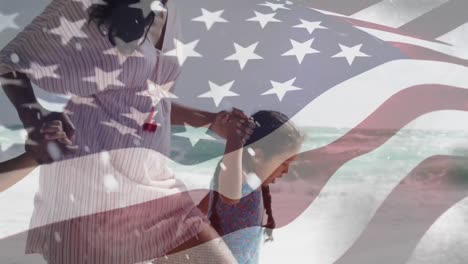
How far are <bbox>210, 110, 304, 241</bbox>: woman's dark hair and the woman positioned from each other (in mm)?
163

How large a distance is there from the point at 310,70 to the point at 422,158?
0.37 metres

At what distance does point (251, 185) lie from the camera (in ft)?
3.52

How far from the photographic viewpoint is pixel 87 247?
0.86 meters

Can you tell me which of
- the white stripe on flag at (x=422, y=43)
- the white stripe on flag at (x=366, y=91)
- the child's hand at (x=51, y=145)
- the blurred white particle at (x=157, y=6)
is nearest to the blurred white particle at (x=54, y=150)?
the child's hand at (x=51, y=145)

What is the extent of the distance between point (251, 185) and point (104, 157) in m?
0.31

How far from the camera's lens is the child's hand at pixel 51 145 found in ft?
2.66

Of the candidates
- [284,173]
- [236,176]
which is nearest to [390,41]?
[284,173]

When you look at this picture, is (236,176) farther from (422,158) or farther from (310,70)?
(422,158)

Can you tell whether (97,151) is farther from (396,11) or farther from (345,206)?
(396,11)

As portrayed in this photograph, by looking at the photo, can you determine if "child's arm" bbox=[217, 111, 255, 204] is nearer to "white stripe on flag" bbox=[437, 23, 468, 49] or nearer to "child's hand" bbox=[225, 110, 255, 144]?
"child's hand" bbox=[225, 110, 255, 144]

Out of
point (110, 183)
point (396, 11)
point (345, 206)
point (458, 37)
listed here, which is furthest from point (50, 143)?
point (458, 37)

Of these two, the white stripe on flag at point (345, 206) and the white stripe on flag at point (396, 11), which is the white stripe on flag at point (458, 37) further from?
the white stripe on flag at point (345, 206)
